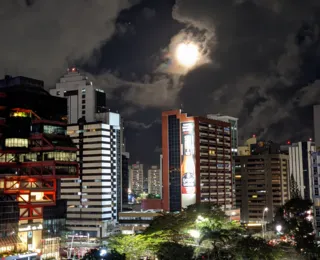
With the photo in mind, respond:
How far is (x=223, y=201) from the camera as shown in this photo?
336 feet

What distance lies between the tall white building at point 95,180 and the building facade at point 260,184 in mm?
36685

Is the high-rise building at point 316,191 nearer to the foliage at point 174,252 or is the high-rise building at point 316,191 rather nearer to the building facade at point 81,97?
the building facade at point 81,97

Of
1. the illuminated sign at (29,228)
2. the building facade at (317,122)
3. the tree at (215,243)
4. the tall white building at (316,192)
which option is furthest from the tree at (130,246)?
the building facade at (317,122)

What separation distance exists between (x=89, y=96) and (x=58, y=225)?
130ft

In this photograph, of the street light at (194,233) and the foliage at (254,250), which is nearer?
the foliage at (254,250)

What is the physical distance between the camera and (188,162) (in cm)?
9375

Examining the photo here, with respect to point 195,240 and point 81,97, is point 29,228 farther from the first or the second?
point 81,97

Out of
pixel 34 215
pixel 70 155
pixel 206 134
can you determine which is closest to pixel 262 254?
pixel 34 215

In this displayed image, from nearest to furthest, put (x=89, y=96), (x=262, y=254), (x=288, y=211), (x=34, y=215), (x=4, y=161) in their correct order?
Answer: (x=262, y=254) → (x=288, y=211) → (x=34, y=215) → (x=4, y=161) → (x=89, y=96)

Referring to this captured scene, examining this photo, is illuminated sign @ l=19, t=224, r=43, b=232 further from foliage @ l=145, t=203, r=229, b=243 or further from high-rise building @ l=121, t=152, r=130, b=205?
high-rise building @ l=121, t=152, r=130, b=205

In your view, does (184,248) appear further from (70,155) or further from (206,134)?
(206,134)

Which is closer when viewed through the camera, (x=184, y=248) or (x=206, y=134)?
(x=184, y=248)

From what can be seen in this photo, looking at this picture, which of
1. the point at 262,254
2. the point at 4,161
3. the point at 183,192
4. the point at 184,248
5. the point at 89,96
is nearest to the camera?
the point at 262,254

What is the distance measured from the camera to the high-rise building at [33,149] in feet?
210
